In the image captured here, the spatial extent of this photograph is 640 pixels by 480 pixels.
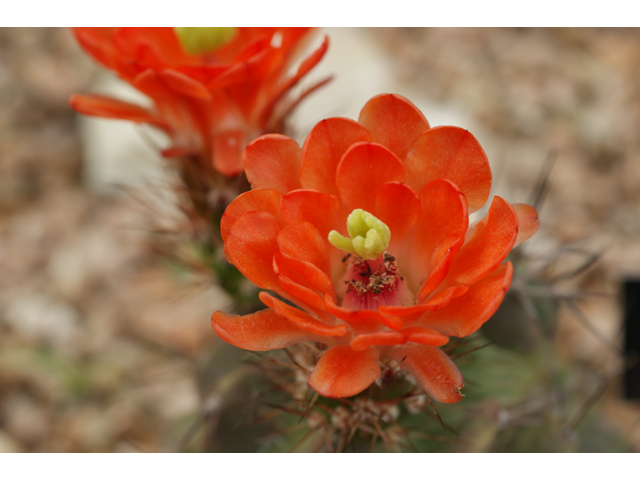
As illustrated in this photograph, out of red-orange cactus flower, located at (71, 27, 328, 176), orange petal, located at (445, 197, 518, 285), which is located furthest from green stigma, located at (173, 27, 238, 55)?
orange petal, located at (445, 197, 518, 285)

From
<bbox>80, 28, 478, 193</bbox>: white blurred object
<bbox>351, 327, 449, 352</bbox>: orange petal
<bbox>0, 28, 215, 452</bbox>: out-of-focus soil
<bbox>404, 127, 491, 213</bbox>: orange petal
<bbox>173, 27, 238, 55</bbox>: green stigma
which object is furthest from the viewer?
<bbox>80, 28, 478, 193</bbox>: white blurred object

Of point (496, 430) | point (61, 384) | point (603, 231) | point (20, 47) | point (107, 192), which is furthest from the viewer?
point (20, 47)

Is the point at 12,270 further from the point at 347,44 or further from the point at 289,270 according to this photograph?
the point at 289,270

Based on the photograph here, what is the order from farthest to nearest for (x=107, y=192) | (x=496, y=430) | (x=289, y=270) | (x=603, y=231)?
(x=107, y=192) < (x=603, y=231) < (x=496, y=430) < (x=289, y=270)

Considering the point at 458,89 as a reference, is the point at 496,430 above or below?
below

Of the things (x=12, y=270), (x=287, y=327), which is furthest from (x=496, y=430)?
(x=12, y=270)

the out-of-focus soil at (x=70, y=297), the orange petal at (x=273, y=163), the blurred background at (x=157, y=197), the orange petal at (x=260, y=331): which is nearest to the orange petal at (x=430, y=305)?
the orange petal at (x=260, y=331)

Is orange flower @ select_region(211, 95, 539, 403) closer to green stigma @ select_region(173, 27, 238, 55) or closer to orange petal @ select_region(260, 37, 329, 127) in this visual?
orange petal @ select_region(260, 37, 329, 127)

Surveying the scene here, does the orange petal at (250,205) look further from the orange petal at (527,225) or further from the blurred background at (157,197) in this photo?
the blurred background at (157,197)
